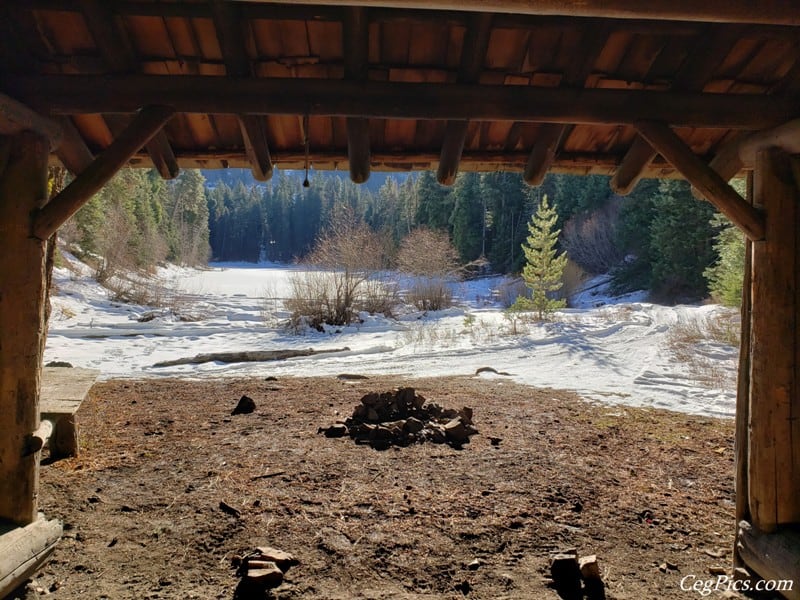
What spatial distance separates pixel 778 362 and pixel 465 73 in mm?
2498

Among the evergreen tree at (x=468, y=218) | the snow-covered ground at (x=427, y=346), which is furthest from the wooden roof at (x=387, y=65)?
the evergreen tree at (x=468, y=218)

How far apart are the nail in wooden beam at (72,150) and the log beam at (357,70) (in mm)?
1795

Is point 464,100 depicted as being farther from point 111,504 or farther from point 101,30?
point 111,504

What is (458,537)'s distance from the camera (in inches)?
140

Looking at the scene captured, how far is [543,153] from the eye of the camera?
3697mm

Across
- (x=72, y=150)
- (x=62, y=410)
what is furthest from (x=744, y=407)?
(x=62, y=410)

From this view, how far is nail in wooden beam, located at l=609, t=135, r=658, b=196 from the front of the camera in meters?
3.67

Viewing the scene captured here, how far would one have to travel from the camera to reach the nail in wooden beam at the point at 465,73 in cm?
291

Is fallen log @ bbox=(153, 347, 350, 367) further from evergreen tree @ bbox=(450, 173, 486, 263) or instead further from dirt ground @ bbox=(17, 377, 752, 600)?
evergreen tree @ bbox=(450, 173, 486, 263)

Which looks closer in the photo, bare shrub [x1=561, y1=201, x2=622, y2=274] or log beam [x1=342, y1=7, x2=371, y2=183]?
log beam [x1=342, y1=7, x2=371, y2=183]

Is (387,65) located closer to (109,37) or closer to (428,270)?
(109,37)

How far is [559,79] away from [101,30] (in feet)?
8.94

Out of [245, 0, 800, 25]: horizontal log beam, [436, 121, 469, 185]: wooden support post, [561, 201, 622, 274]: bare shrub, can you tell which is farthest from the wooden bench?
[561, 201, 622, 274]: bare shrub

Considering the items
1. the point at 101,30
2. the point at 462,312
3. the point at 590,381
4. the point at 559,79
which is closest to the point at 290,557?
the point at 101,30
